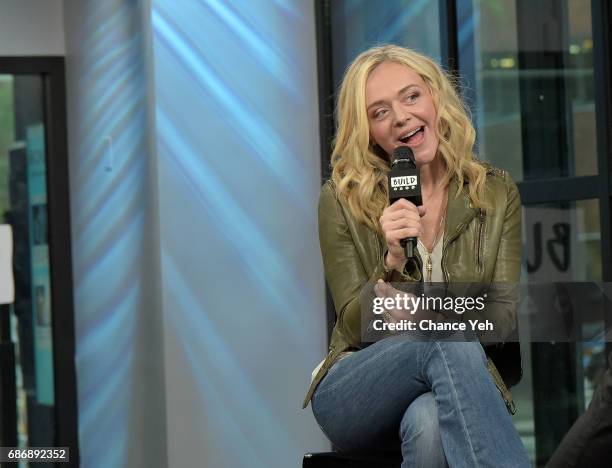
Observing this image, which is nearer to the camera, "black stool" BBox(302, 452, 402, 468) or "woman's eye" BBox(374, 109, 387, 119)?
"black stool" BBox(302, 452, 402, 468)

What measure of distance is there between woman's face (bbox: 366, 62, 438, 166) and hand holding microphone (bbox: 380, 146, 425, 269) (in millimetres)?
264

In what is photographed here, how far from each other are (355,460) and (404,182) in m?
0.52

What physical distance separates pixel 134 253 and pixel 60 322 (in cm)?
92

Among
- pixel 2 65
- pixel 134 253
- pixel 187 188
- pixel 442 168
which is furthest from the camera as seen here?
pixel 2 65

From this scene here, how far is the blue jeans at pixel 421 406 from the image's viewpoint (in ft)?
6.05

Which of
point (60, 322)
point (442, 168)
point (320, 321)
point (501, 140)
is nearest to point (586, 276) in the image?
point (501, 140)

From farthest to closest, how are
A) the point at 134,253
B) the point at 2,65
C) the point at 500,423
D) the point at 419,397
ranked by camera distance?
1. the point at 2,65
2. the point at 134,253
3. the point at 419,397
4. the point at 500,423

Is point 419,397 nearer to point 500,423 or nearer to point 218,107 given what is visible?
point 500,423

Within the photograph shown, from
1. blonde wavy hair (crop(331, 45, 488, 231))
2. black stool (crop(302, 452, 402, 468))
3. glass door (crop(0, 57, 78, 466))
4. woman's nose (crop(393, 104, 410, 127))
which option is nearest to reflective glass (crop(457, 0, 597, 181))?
blonde wavy hair (crop(331, 45, 488, 231))

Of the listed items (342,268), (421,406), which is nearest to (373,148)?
(342,268)

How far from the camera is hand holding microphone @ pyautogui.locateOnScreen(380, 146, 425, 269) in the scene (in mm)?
1875

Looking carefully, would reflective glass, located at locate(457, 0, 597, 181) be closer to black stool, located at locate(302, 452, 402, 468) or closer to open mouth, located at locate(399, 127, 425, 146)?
open mouth, located at locate(399, 127, 425, 146)

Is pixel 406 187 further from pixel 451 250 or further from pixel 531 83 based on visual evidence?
pixel 531 83

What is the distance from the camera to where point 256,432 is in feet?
13.0
